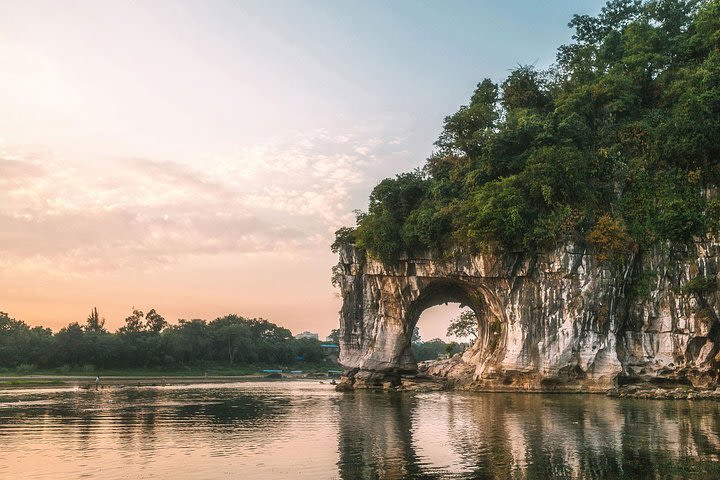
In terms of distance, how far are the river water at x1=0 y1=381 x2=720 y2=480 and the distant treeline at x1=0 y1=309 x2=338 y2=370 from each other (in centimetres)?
4622

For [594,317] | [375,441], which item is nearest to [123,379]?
[594,317]

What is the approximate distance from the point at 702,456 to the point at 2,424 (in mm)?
24999

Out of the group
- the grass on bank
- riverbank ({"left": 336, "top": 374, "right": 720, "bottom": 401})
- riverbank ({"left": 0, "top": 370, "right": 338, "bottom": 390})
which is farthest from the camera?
the grass on bank

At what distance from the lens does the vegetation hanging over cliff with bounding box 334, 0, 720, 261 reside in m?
37.6

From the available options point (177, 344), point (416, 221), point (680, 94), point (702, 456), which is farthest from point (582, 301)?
point (177, 344)

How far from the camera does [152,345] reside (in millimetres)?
80688

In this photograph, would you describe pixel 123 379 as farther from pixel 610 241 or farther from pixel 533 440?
pixel 533 440

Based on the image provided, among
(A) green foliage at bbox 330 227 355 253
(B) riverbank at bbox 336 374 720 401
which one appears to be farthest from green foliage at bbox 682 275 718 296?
(A) green foliage at bbox 330 227 355 253

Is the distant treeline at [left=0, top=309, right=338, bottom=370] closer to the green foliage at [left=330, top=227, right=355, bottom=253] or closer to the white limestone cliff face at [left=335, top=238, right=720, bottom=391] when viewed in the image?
the green foliage at [left=330, top=227, right=355, bottom=253]

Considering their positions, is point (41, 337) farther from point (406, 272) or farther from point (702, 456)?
point (702, 456)

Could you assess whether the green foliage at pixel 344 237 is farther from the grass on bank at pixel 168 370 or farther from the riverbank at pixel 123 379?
the grass on bank at pixel 168 370

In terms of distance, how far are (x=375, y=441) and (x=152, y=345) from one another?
6706cm

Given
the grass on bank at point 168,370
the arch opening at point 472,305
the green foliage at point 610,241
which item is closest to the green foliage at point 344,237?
the arch opening at point 472,305

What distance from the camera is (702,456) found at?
51.4ft
